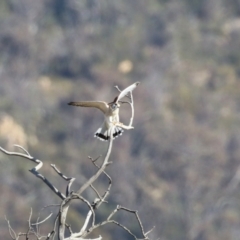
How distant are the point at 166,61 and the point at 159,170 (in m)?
11.7

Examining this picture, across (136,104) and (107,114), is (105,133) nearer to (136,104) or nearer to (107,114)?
(107,114)

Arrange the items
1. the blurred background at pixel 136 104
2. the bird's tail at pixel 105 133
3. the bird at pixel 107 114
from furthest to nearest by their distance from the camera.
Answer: the blurred background at pixel 136 104 → the bird's tail at pixel 105 133 → the bird at pixel 107 114

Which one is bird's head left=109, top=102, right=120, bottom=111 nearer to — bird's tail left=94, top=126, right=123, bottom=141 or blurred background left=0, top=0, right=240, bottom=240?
bird's tail left=94, top=126, right=123, bottom=141

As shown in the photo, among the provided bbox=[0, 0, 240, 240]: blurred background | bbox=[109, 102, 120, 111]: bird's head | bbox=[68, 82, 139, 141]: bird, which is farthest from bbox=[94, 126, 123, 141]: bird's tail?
bbox=[0, 0, 240, 240]: blurred background

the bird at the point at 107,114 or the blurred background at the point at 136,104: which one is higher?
the blurred background at the point at 136,104

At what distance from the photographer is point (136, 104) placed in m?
50.0

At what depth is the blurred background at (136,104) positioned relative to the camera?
4166 centimetres

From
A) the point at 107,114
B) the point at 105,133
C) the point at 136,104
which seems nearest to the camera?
the point at 107,114

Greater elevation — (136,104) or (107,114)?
(136,104)

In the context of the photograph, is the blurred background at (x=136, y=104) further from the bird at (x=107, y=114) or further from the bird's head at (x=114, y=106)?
the bird's head at (x=114, y=106)

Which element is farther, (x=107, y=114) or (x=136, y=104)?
(x=136, y=104)

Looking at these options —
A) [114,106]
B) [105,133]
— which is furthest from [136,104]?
[114,106]

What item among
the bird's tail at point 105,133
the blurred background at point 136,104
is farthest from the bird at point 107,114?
the blurred background at point 136,104

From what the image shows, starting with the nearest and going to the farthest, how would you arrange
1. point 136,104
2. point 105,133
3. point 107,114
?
1. point 107,114
2. point 105,133
3. point 136,104
